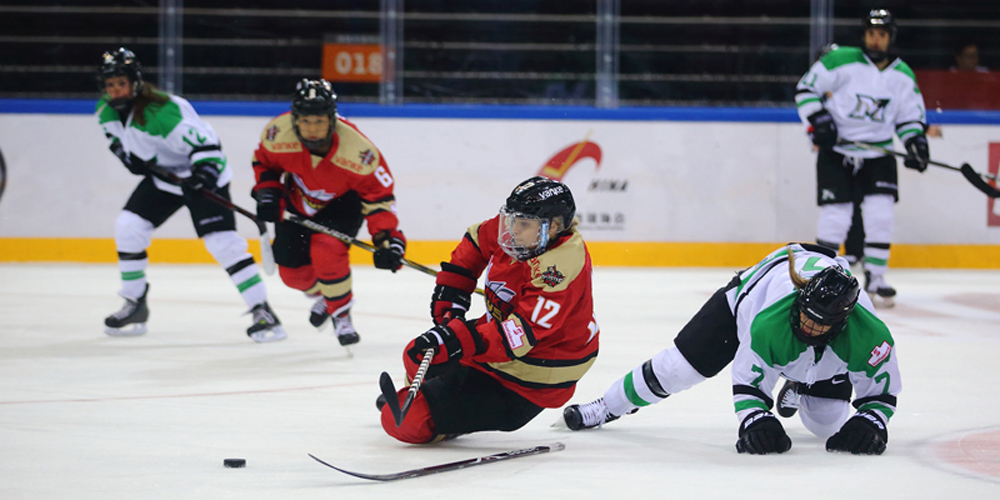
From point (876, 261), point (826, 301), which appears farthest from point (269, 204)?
point (876, 261)

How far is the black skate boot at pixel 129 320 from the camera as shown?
4.80 m

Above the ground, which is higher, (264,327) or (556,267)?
(556,267)

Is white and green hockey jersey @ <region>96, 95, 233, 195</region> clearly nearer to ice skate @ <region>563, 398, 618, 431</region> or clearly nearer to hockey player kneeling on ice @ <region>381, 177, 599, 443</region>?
hockey player kneeling on ice @ <region>381, 177, 599, 443</region>

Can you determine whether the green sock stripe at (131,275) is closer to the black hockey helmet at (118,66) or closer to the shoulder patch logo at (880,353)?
the black hockey helmet at (118,66)

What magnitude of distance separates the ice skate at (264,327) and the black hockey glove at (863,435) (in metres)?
2.71

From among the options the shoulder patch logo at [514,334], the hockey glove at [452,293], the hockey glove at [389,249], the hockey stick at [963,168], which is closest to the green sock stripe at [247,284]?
the hockey glove at [389,249]

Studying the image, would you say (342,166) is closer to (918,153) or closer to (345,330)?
(345,330)

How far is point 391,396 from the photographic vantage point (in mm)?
2506

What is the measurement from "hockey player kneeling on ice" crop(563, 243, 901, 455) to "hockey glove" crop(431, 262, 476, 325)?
49cm

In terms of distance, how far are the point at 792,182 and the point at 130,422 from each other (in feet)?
18.7

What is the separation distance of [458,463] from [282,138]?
2169mm

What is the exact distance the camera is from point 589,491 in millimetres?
2326

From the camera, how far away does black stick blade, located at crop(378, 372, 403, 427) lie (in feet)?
8.07

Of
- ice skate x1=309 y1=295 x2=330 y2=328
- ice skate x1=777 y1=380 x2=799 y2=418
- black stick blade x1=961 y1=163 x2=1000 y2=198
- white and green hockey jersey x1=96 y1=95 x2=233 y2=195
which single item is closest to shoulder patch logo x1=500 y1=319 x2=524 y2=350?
ice skate x1=777 y1=380 x2=799 y2=418
